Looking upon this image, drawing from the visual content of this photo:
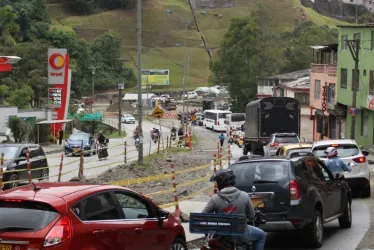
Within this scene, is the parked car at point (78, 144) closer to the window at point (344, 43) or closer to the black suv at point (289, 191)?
the window at point (344, 43)

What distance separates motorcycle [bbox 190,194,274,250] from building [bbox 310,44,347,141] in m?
52.1

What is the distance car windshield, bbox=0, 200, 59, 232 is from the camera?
7.63m

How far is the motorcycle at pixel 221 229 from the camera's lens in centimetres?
846

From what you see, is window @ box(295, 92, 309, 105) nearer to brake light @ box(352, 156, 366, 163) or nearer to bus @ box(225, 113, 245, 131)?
bus @ box(225, 113, 245, 131)

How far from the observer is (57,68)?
62.4 meters

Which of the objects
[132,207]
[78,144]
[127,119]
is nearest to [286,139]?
[78,144]

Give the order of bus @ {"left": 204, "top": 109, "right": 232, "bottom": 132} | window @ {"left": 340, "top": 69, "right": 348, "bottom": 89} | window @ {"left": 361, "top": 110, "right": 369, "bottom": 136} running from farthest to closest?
bus @ {"left": 204, "top": 109, "right": 232, "bottom": 132} < window @ {"left": 340, "top": 69, "right": 348, "bottom": 89} < window @ {"left": 361, "top": 110, "right": 369, "bottom": 136}

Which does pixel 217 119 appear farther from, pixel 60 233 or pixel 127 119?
pixel 60 233

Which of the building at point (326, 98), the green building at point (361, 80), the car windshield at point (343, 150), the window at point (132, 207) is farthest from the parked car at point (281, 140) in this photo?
the window at point (132, 207)

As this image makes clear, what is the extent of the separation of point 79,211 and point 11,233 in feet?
2.60

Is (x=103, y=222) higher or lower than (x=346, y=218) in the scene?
higher

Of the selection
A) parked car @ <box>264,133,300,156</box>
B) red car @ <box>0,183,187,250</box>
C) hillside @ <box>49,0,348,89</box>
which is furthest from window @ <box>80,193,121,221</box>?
hillside @ <box>49,0,348,89</box>

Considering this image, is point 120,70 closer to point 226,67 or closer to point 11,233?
point 226,67

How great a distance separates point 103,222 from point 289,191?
4790mm
